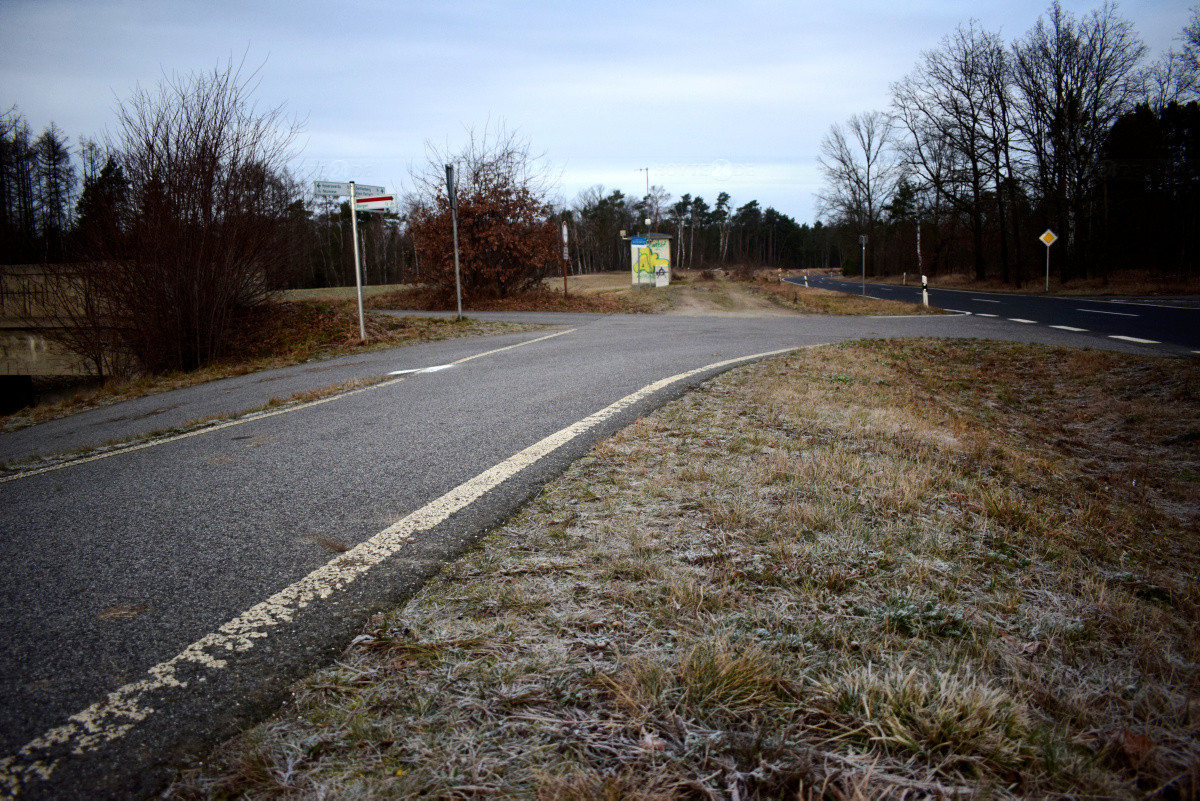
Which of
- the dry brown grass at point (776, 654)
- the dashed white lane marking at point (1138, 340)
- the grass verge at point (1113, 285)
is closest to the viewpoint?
the dry brown grass at point (776, 654)

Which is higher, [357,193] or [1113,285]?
[357,193]

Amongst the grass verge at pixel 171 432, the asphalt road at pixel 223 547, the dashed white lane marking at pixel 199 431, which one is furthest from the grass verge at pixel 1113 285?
the grass verge at pixel 171 432

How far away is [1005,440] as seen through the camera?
509 cm

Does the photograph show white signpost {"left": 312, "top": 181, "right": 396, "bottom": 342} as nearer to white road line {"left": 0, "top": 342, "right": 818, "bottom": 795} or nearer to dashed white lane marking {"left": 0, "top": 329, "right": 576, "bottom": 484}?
dashed white lane marking {"left": 0, "top": 329, "right": 576, "bottom": 484}

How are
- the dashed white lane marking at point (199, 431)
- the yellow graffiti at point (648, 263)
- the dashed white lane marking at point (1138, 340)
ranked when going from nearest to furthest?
the dashed white lane marking at point (199, 431) → the dashed white lane marking at point (1138, 340) → the yellow graffiti at point (648, 263)

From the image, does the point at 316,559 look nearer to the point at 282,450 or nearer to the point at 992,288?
the point at 282,450

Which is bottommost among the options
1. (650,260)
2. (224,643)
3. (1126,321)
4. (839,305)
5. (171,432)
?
(224,643)

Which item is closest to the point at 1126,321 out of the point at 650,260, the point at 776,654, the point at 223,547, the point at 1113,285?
the point at 776,654

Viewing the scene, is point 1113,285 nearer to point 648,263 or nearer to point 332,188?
point 648,263

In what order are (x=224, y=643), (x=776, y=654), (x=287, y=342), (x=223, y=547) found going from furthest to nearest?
(x=287, y=342) < (x=223, y=547) < (x=224, y=643) < (x=776, y=654)

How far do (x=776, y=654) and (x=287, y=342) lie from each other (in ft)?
41.7

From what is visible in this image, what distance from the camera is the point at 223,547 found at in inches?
104

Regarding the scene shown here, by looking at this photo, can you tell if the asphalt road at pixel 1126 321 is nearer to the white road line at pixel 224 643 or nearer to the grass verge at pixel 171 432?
the white road line at pixel 224 643

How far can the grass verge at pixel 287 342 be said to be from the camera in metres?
9.09
